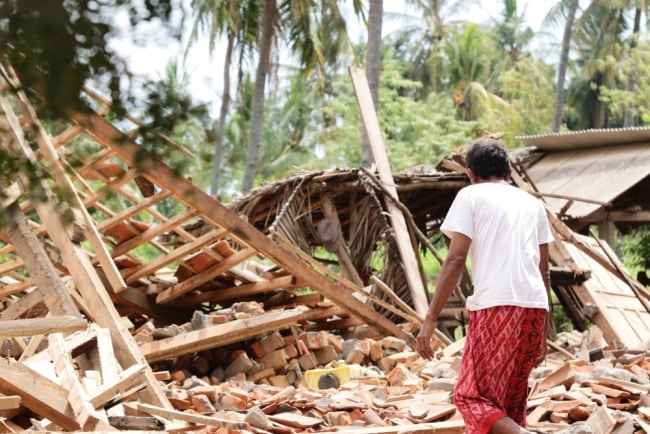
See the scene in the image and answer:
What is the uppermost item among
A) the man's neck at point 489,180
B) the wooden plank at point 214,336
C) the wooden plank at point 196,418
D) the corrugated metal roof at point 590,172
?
the man's neck at point 489,180

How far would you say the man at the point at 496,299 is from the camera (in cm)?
523

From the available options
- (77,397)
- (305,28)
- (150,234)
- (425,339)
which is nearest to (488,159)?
(425,339)

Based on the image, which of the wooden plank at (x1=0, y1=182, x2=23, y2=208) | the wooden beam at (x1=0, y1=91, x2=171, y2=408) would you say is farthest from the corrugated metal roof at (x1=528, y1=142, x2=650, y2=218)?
the wooden plank at (x1=0, y1=182, x2=23, y2=208)

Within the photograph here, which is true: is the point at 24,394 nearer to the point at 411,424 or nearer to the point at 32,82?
the point at 411,424

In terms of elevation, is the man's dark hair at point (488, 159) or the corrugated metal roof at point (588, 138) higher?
the man's dark hair at point (488, 159)

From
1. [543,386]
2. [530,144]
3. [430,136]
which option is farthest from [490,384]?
[430,136]

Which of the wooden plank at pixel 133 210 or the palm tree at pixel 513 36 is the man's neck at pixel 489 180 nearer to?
the wooden plank at pixel 133 210

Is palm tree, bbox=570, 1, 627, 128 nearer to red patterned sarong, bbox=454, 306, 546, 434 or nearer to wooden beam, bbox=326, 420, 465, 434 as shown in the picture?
wooden beam, bbox=326, 420, 465, 434

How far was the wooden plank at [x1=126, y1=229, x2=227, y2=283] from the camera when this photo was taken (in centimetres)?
956

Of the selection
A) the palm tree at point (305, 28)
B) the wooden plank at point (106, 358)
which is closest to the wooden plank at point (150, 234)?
the wooden plank at point (106, 358)

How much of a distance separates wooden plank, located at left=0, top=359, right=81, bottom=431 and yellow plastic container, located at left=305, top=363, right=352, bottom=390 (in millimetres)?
3378

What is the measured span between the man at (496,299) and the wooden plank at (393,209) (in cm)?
627

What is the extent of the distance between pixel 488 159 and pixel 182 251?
4818 mm

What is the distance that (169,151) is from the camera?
104 inches
